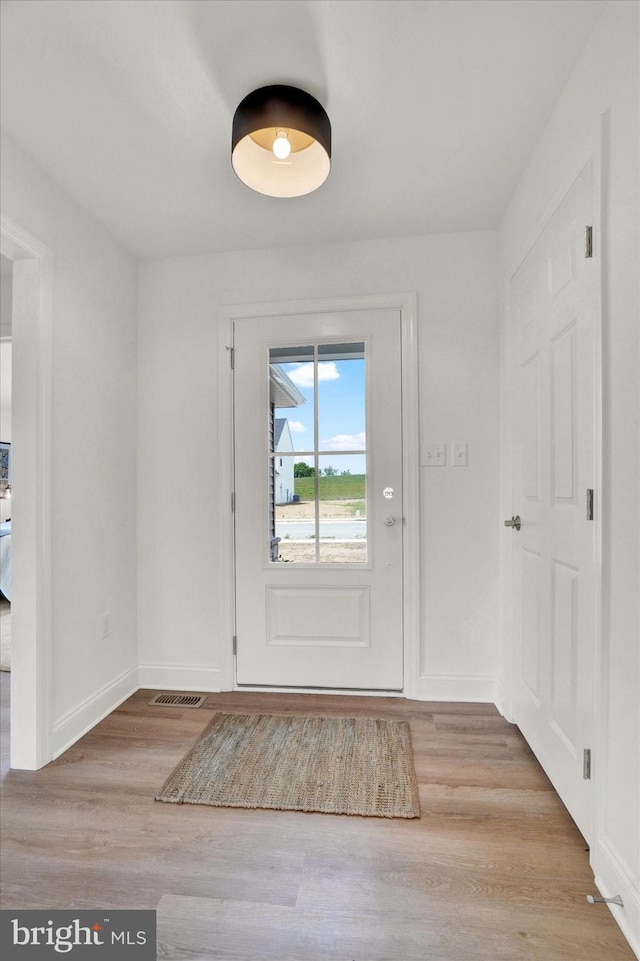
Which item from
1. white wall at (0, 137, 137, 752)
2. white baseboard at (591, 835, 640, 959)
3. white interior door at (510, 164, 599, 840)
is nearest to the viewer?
white baseboard at (591, 835, 640, 959)

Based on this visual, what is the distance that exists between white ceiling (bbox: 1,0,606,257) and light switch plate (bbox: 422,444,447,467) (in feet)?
3.60

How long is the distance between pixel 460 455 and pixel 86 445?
1795 mm

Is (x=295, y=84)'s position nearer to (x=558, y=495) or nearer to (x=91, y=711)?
(x=558, y=495)

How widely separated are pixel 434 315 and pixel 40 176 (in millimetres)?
1815

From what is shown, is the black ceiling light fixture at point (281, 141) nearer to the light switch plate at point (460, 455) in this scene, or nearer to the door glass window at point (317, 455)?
the door glass window at point (317, 455)

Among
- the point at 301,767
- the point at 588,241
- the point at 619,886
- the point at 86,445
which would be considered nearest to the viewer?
the point at 619,886

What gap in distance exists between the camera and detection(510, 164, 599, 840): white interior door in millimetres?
1413

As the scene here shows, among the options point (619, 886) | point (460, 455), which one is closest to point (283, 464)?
point (460, 455)

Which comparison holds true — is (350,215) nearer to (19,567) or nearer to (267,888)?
(19,567)

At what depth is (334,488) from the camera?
2516mm

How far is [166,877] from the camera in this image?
4.40 feet

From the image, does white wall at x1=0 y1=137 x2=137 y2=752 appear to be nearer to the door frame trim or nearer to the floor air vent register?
the floor air vent register

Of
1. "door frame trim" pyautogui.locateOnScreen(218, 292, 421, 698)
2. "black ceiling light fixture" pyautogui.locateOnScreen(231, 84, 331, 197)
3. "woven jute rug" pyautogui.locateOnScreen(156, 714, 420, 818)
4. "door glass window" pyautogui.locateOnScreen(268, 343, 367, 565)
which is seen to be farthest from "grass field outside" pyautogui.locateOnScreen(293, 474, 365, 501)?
"black ceiling light fixture" pyautogui.locateOnScreen(231, 84, 331, 197)

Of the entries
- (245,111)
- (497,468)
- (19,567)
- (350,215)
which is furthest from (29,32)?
(497,468)
